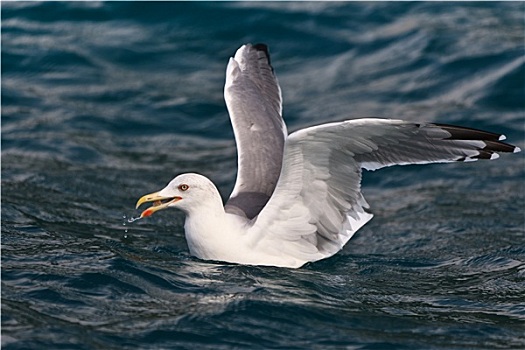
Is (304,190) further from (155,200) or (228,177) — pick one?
(228,177)

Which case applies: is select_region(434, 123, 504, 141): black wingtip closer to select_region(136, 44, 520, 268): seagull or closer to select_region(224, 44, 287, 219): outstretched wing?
select_region(136, 44, 520, 268): seagull

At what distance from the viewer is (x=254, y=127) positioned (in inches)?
332

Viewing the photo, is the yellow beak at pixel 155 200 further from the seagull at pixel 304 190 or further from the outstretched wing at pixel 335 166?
the outstretched wing at pixel 335 166

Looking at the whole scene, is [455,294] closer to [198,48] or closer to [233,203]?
[233,203]

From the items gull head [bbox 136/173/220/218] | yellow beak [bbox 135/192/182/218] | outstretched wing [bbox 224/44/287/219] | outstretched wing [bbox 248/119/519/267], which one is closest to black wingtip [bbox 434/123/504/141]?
outstretched wing [bbox 248/119/519/267]

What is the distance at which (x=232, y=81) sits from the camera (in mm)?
9016

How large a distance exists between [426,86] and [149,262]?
6.80 meters

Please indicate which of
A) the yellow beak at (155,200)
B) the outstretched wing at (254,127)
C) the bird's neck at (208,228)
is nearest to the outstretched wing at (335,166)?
the bird's neck at (208,228)

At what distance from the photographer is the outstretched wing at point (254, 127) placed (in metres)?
7.84

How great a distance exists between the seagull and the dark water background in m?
0.23

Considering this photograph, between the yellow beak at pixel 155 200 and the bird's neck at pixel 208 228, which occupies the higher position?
the yellow beak at pixel 155 200

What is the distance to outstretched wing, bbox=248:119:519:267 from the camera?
655 centimetres

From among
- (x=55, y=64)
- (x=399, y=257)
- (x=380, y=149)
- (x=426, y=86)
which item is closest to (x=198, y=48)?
(x=55, y=64)

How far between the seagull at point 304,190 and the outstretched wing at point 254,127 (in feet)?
0.04
